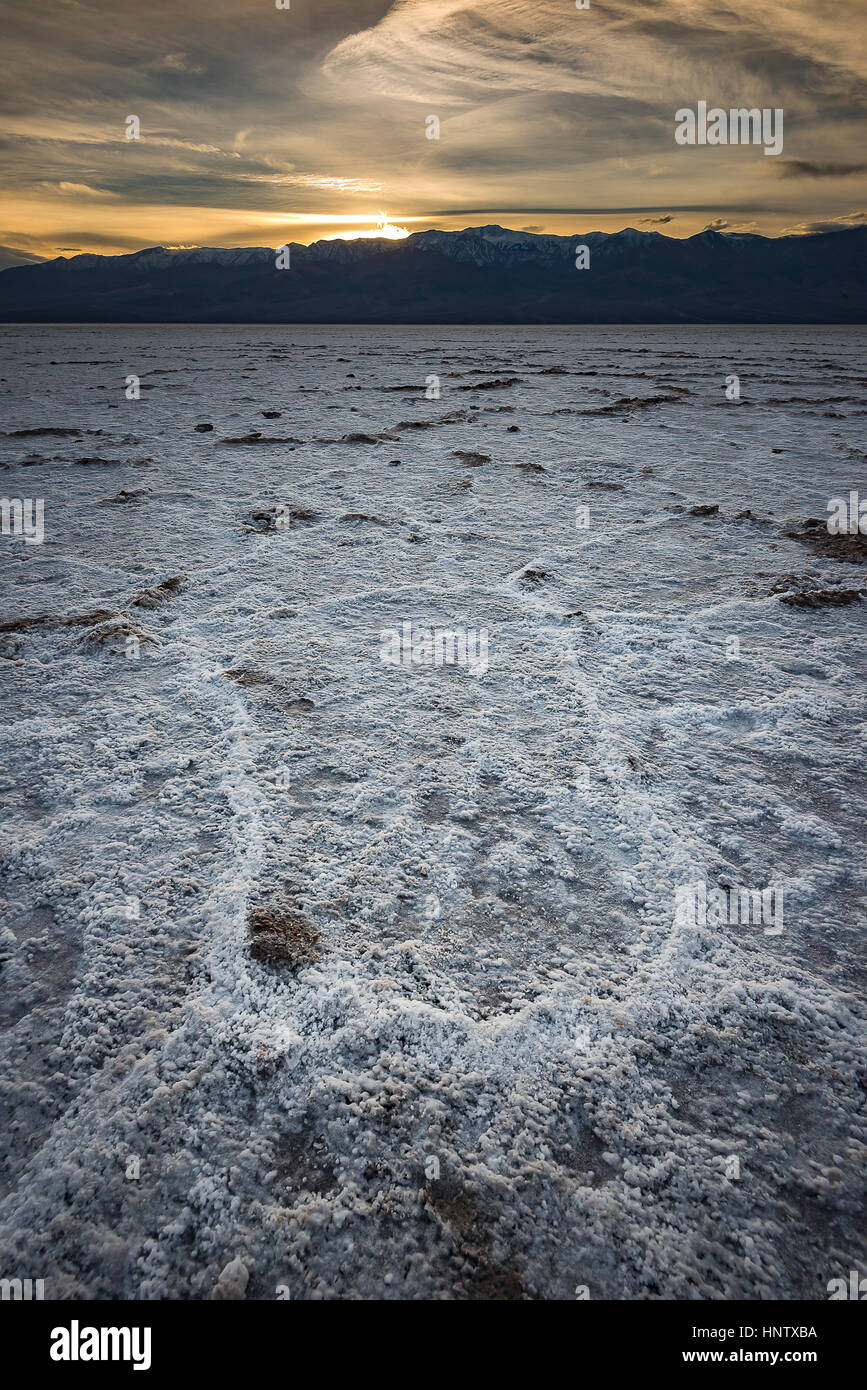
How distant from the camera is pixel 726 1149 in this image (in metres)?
0.97

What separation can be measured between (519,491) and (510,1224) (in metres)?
4.25

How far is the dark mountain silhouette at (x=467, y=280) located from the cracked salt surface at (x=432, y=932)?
12426 centimetres

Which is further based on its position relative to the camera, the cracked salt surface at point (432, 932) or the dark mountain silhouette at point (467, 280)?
the dark mountain silhouette at point (467, 280)

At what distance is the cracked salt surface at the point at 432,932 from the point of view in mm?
894

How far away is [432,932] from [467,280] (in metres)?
184

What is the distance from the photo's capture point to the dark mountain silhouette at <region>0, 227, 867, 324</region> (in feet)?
403

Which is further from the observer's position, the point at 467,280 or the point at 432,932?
the point at 467,280

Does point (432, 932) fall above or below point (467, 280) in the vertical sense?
below

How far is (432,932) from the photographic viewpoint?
52.0 inches

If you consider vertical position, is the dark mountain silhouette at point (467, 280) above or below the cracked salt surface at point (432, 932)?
above

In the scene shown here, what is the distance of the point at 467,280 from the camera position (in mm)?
154250

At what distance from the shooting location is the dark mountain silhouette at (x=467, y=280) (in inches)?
4830

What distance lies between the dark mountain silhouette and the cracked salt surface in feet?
408
